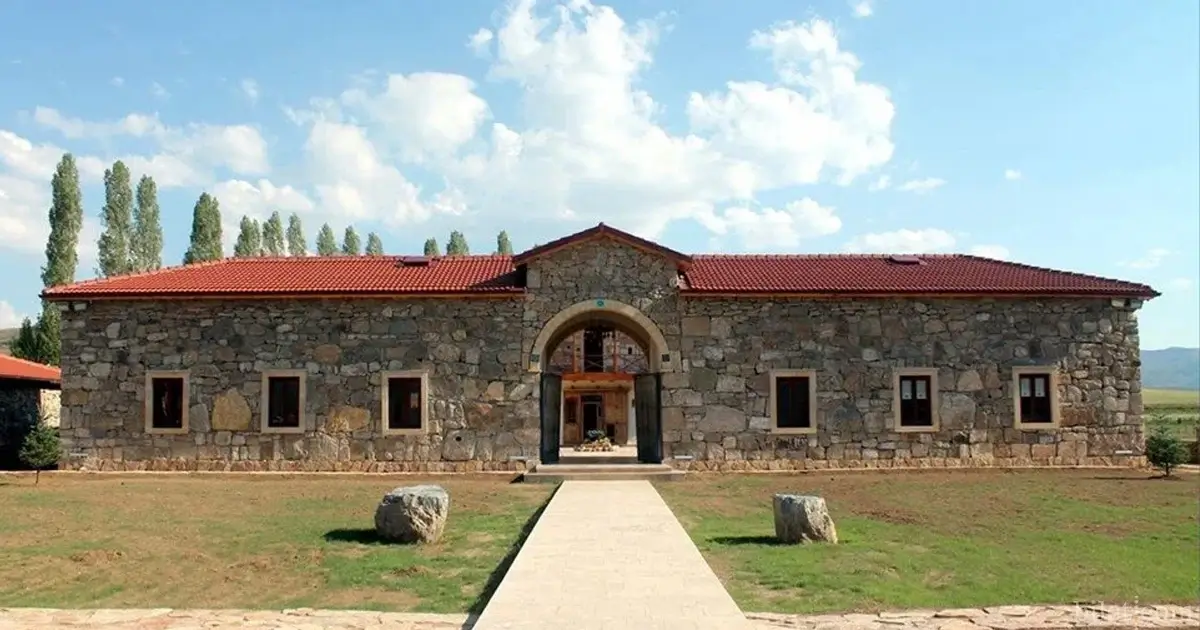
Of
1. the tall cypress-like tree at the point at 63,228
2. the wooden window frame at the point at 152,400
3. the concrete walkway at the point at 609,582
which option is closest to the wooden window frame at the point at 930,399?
the concrete walkway at the point at 609,582

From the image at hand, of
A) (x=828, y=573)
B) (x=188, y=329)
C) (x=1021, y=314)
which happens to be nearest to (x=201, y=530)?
(x=828, y=573)

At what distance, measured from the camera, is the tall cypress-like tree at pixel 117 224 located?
143ft

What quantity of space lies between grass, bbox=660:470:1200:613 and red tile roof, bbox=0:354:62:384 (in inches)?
707

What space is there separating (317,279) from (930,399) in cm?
1367

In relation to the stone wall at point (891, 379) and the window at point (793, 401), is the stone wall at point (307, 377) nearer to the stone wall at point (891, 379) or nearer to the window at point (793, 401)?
the stone wall at point (891, 379)

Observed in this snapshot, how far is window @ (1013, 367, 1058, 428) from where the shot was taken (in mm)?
20578

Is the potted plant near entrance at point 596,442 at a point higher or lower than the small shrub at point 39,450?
lower

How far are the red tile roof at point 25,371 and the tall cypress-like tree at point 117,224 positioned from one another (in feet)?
53.2

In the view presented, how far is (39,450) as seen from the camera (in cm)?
1952

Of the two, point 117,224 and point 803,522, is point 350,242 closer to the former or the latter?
point 117,224

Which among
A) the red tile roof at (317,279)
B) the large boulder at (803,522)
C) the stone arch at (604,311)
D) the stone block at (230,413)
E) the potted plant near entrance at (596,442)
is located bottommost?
the potted plant near entrance at (596,442)

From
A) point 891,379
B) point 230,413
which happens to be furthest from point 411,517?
point 891,379

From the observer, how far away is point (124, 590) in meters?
8.73

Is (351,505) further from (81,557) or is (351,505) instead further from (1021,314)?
(1021,314)
